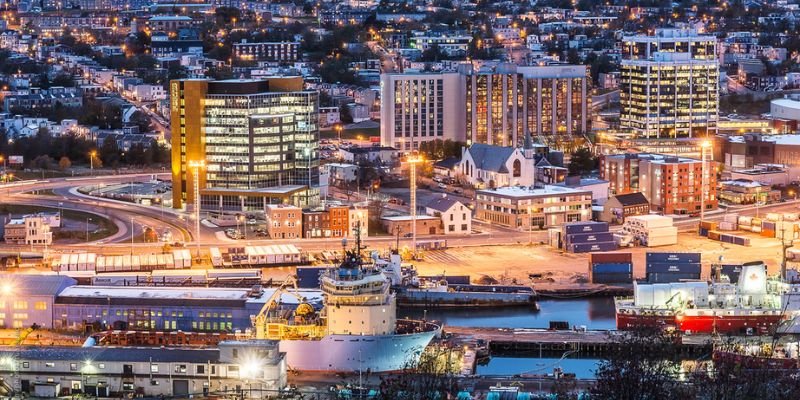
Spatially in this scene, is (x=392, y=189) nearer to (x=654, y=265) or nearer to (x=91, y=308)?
(x=654, y=265)

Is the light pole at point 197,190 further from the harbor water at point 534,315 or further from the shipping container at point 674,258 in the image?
the shipping container at point 674,258

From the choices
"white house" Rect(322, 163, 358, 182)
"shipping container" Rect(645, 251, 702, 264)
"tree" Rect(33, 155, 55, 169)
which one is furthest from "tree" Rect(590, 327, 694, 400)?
"tree" Rect(33, 155, 55, 169)

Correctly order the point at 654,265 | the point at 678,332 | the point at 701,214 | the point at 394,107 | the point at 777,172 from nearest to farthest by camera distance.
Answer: the point at 678,332 → the point at 654,265 → the point at 701,214 → the point at 777,172 → the point at 394,107

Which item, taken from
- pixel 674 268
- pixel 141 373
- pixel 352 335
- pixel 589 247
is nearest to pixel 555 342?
pixel 352 335

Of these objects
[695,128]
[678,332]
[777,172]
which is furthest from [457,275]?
[695,128]

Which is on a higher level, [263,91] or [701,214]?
[263,91]

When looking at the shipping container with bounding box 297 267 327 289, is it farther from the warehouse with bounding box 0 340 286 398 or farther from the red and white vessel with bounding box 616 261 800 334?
the warehouse with bounding box 0 340 286 398

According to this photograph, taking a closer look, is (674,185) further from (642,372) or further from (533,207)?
(642,372)
